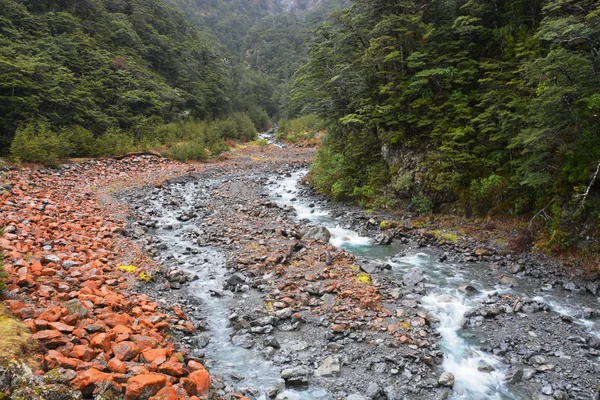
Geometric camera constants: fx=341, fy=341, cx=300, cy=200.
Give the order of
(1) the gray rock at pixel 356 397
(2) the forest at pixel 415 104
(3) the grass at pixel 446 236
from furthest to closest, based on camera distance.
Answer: (3) the grass at pixel 446 236
(2) the forest at pixel 415 104
(1) the gray rock at pixel 356 397

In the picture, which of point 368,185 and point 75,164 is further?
point 75,164

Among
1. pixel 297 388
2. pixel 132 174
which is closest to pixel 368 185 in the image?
pixel 297 388

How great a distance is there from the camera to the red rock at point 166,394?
13.5 feet

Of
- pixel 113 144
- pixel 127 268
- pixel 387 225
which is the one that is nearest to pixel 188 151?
pixel 113 144

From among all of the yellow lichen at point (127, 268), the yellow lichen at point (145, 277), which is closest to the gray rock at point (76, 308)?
the yellow lichen at point (145, 277)

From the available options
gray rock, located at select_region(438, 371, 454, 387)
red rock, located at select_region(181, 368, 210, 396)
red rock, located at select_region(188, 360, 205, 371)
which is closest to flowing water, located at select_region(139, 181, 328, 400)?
red rock, located at select_region(188, 360, 205, 371)

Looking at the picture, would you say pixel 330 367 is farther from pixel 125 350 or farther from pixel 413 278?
pixel 413 278

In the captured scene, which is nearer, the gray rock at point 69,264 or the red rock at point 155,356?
the red rock at point 155,356

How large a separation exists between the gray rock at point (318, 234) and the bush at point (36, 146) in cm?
1673

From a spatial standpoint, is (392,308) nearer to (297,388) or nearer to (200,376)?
(297,388)

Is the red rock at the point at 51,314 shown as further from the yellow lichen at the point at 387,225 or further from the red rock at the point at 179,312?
the yellow lichen at the point at 387,225

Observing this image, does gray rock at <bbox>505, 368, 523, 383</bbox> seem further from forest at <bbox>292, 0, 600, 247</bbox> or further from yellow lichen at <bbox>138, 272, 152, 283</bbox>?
yellow lichen at <bbox>138, 272, 152, 283</bbox>

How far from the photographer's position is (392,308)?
26.6 feet

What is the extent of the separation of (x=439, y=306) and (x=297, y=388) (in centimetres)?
448
